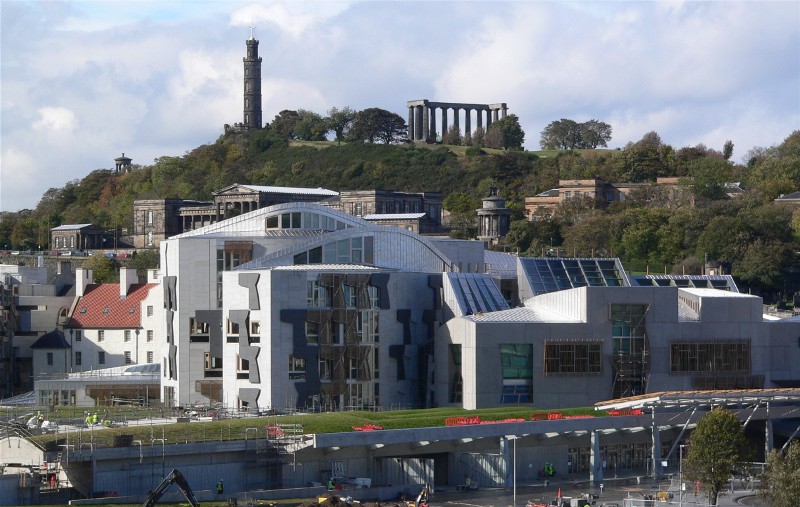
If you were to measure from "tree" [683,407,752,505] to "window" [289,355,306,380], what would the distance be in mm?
28378

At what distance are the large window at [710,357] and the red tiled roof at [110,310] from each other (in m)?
47.2

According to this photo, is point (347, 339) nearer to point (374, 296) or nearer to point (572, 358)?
point (374, 296)

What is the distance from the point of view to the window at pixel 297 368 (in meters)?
109

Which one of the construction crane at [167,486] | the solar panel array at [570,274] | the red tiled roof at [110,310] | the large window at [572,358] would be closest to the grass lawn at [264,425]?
the large window at [572,358]

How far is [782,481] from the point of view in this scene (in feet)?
259

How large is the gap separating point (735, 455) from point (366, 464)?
1882cm

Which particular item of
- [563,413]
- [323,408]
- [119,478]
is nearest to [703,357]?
[563,413]

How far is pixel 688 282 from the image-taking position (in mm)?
134750

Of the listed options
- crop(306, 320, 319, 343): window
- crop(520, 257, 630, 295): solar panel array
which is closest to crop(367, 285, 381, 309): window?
crop(306, 320, 319, 343): window

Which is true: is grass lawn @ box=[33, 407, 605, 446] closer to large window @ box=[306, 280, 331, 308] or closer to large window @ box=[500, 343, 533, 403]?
large window @ box=[500, 343, 533, 403]

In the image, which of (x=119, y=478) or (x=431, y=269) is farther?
(x=431, y=269)

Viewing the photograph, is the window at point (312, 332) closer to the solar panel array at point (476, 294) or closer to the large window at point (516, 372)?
the solar panel array at point (476, 294)

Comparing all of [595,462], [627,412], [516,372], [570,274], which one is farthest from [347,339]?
[570,274]

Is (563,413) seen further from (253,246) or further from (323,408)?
(253,246)
